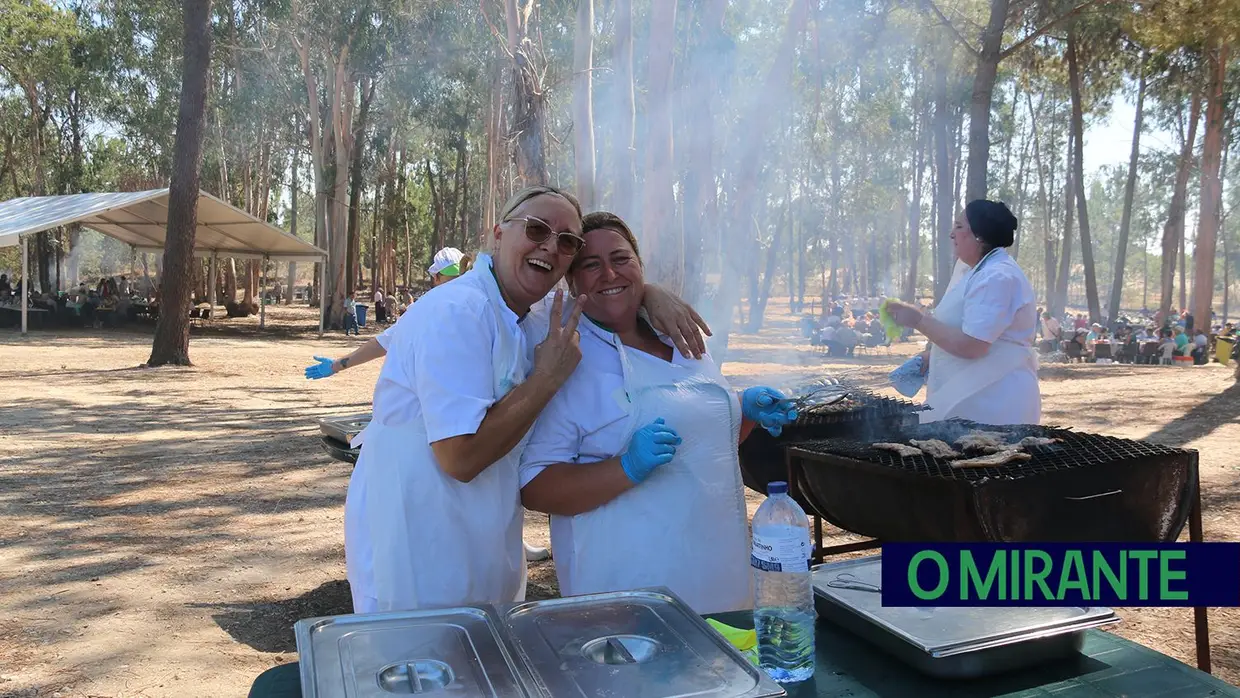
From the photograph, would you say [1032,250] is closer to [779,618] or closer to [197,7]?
[197,7]

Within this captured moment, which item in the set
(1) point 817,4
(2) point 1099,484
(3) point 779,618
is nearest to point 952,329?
(2) point 1099,484

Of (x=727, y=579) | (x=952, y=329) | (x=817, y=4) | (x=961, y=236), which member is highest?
(x=817, y=4)

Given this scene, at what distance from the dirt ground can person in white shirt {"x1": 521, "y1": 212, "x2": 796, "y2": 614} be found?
2.05m

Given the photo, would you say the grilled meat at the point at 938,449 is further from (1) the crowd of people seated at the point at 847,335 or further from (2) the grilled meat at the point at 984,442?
(1) the crowd of people seated at the point at 847,335

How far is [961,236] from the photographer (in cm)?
374

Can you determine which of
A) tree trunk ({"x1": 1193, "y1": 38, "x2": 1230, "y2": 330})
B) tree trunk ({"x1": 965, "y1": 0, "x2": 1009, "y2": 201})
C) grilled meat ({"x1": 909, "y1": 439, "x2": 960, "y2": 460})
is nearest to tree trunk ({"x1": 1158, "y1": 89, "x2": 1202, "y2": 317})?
tree trunk ({"x1": 1193, "y1": 38, "x2": 1230, "y2": 330})

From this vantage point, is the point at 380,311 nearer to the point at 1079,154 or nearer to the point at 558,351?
the point at 1079,154

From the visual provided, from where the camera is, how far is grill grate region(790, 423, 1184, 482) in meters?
2.70

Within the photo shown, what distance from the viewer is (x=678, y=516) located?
204cm

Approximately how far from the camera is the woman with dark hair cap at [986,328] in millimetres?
3539

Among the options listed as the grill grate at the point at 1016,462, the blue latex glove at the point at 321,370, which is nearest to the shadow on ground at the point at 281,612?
the blue latex glove at the point at 321,370

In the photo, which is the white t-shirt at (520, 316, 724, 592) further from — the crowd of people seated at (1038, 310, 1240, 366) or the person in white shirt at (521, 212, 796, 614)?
the crowd of people seated at (1038, 310, 1240, 366)

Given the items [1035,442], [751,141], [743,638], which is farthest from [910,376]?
[751,141]

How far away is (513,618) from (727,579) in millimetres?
739
